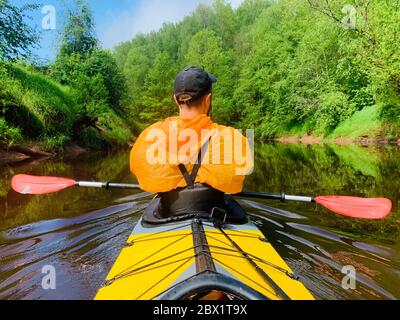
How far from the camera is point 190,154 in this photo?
2850mm

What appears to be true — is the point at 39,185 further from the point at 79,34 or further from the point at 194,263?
the point at 79,34

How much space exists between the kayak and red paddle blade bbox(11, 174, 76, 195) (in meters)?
2.00

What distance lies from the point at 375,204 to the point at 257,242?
1.56m

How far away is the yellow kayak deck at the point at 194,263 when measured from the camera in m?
2.06

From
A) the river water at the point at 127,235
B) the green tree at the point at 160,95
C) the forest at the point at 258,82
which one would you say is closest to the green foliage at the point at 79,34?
the forest at the point at 258,82

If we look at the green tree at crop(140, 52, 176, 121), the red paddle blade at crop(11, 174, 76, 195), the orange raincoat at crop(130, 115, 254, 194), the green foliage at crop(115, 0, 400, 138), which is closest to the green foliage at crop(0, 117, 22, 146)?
the red paddle blade at crop(11, 174, 76, 195)

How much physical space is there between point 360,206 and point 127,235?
2766 millimetres

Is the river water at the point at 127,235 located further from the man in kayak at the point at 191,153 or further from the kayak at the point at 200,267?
the man in kayak at the point at 191,153

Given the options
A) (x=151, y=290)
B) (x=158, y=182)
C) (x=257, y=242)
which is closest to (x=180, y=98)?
(x=158, y=182)

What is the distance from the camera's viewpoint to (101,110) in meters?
20.1

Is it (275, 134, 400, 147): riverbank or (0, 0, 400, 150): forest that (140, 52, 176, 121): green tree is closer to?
(0, 0, 400, 150): forest

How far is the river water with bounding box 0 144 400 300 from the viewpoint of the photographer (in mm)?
3422

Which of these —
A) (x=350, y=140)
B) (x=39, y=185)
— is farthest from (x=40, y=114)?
(x=350, y=140)
